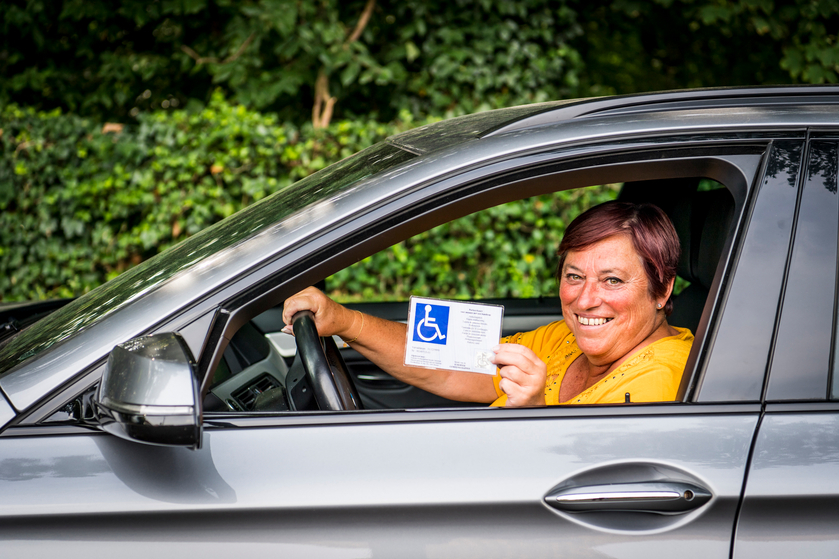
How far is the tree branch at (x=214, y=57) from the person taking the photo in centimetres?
554

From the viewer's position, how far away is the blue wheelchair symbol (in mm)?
1433

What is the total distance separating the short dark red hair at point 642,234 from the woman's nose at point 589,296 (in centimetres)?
11

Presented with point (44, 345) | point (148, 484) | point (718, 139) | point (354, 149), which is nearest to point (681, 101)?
point (718, 139)

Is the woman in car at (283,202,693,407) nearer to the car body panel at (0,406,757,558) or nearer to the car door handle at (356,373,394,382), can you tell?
the car body panel at (0,406,757,558)

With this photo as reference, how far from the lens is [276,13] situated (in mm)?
5105

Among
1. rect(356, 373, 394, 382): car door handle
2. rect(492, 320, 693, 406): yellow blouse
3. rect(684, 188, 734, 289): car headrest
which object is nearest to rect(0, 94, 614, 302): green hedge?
rect(356, 373, 394, 382): car door handle

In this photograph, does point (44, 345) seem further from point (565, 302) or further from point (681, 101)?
point (681, 101)

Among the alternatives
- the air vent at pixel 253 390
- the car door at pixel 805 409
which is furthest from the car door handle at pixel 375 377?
the car door at pixel 805 409

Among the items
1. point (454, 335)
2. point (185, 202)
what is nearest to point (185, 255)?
point (454, 335)

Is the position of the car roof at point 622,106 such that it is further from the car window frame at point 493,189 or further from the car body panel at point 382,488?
the car body panel at point 382,488

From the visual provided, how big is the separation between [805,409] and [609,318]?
0.54m

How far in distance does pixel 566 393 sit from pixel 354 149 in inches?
148

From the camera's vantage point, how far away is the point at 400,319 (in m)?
3.03

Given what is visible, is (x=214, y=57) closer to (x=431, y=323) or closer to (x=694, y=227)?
(x=694, y=227)
